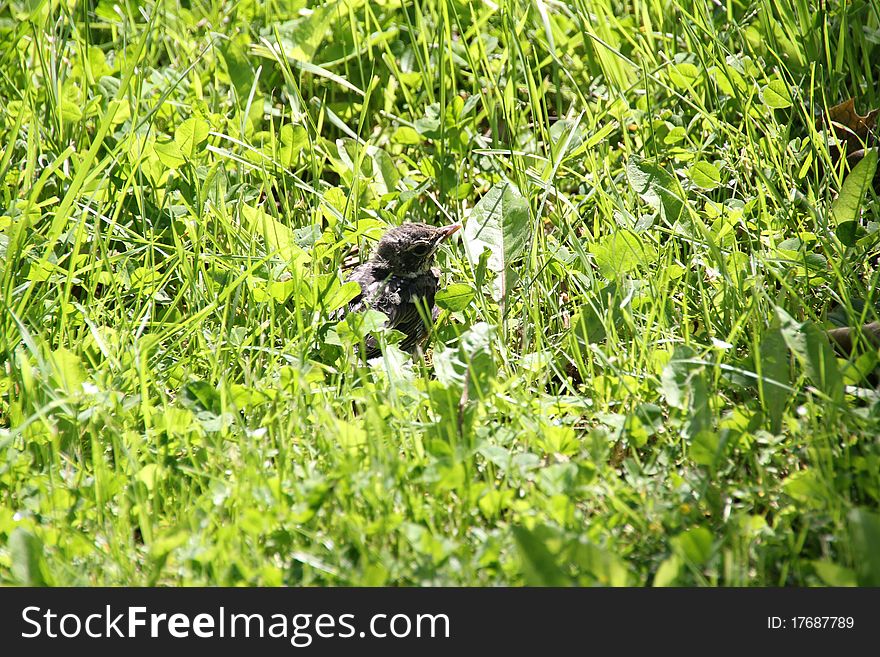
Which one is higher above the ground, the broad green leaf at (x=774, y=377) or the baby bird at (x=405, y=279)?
the baby bird at (x=405, y=279)

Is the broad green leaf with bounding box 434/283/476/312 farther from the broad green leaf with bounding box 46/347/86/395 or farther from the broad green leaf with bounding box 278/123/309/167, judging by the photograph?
the broad green leaf with bounding box 46/347/86/395

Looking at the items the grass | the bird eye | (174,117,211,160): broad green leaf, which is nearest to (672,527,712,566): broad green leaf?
the grass

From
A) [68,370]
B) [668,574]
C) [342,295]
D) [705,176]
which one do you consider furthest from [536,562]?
[705,176]

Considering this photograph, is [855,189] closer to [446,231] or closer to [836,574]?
[446,231]

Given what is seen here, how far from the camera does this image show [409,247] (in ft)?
13.6

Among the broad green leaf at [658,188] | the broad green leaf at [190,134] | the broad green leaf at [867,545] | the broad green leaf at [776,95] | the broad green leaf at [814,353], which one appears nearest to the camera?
the broad green leaf at [867,545]

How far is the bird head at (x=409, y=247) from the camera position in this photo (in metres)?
4.13

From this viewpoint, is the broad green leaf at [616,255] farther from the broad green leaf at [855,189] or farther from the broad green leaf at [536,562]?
the broad green leaf at [536,562]

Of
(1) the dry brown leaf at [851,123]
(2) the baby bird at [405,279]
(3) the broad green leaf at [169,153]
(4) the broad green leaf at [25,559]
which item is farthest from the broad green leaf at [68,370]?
(1) the dry brown leaf at [851,123]

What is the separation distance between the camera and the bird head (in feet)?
13.5

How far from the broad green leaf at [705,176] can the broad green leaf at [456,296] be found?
117cm

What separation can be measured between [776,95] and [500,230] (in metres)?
1.48

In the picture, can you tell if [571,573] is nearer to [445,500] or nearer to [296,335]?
[445,500]

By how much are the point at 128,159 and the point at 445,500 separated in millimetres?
2547
